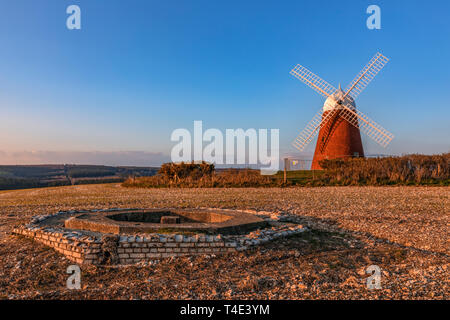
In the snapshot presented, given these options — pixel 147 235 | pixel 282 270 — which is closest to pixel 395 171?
pixel 282 270

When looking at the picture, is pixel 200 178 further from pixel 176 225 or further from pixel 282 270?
pixel 282 270

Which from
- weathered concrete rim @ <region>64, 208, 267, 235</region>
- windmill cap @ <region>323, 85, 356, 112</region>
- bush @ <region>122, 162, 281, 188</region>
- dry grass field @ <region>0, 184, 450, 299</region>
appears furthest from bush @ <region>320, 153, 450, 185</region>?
weathered concrete rim @ <region>64, 208, 267, 235</region>

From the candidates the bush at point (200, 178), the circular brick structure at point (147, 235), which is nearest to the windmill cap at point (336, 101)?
the bush at point (200, 178)

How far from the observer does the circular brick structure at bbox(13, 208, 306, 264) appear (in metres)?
6.07

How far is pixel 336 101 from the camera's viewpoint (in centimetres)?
2736

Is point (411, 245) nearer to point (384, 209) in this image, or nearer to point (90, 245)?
point (384, 209)

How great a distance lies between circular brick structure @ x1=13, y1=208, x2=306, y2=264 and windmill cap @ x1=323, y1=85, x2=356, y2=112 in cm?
2083

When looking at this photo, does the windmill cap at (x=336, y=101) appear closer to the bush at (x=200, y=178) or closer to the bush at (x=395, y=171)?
the bush at (x=395, y=171)

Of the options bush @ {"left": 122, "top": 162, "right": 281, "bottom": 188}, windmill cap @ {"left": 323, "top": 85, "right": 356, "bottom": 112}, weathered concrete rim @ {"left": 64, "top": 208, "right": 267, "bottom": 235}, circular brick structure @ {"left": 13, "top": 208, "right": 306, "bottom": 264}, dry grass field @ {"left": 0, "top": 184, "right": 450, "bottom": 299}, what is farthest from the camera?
windmill cap @ {"left": 323, "top": 85, "right": 356, "bottom": 112}

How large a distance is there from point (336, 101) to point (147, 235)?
79.3 feet

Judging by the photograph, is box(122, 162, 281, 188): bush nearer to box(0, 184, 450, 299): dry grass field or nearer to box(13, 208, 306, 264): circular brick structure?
box(13, 208, 306, 264): circular brick structure

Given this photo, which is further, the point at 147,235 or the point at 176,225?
the point at 176,225

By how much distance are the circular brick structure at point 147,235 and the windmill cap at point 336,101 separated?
68.3ft
